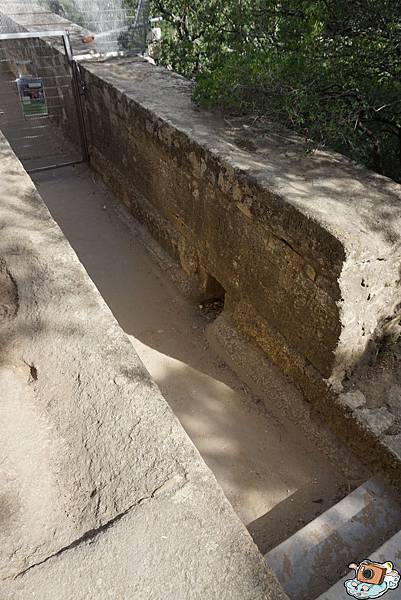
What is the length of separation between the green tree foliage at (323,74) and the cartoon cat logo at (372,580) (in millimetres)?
2603

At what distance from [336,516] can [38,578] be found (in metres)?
1.64

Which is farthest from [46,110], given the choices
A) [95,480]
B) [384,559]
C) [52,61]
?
[384,559]

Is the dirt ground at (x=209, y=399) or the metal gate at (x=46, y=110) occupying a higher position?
the metal gate at (x=46, y=110)

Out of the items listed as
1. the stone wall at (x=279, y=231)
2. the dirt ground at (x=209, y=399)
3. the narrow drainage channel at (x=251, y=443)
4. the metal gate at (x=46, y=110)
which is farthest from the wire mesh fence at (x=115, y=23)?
the narrow drainage channel at (x=251, y=443)

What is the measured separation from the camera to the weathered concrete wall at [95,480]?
4.23ft

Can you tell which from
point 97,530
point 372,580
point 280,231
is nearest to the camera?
point 97,530

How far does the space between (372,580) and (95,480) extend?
4.63ft

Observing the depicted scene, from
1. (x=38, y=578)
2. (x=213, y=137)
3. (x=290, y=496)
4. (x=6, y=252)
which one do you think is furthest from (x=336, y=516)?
(x=213, y=137)

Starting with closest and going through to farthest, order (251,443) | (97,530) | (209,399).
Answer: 1. (97,530)
2. (251,443)
3. (209,399)

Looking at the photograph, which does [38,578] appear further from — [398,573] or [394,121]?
[394,121]

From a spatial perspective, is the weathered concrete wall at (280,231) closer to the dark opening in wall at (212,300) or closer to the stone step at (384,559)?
the dark opening in wall at (212,300)

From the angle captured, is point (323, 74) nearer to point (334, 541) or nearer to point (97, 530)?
point (334, 541)

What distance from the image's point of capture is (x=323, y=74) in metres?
3.55

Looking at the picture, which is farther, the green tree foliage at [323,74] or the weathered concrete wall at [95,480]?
the green tree foliage at [323,74]
